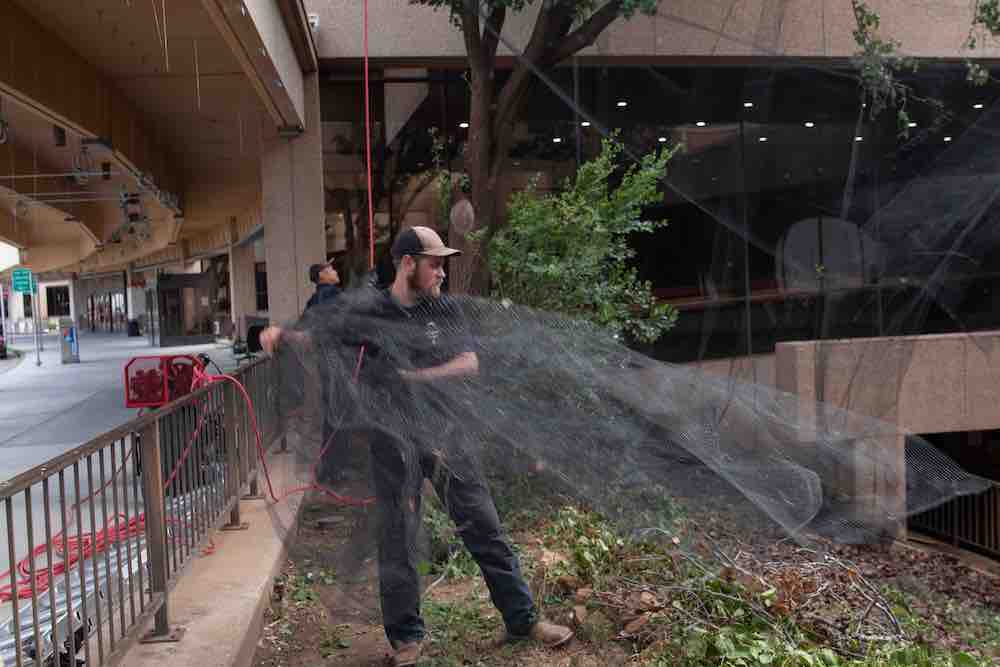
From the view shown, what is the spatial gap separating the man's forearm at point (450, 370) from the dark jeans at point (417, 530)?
0.28 m

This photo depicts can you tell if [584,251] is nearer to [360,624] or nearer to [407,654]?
[360,624]

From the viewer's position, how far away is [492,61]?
8.44 meters

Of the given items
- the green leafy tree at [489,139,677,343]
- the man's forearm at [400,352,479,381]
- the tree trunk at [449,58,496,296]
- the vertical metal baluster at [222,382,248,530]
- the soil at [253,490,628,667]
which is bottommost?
the soil at [253,490,628,667]

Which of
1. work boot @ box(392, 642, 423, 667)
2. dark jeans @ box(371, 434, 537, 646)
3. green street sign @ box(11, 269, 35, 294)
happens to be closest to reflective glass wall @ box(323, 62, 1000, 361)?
dark jeans @ box(371, 434, 537, 646)

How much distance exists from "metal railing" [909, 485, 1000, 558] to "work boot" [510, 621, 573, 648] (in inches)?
77.5

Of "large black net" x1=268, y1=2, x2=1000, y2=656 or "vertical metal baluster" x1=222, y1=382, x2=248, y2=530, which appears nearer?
"large black net" x1=268, y1=2, x2=1000, y2=656

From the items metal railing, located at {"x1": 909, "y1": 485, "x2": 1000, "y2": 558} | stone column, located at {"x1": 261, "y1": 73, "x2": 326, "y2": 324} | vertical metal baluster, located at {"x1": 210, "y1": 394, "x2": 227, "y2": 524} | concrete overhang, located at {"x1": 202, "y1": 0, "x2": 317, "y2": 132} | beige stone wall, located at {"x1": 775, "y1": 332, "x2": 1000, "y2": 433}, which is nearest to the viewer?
vertical metal baluster, located at {"x1": 210, "y1": 394, "x2": 227, "y2": 524}

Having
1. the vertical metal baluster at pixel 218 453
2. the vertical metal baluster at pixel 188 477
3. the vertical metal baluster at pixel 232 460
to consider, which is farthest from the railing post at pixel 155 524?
the vertical metal baluster at pixel 232 460

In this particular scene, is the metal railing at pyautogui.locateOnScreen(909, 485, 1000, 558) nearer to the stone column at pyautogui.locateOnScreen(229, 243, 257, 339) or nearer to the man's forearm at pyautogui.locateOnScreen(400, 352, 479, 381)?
the man's forearm at pyautogui.locateOnScreen(400, 352, 479, 381)

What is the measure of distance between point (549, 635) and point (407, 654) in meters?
0.58

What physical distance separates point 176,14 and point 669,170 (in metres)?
4.81

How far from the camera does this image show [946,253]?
623 centimetres

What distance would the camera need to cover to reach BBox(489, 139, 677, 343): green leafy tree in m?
6.65

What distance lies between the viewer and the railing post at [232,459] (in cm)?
518
